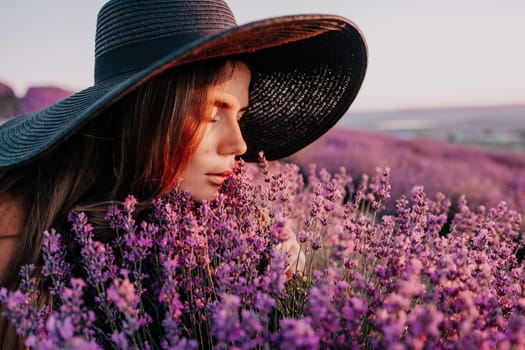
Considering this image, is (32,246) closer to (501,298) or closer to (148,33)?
(148,33)

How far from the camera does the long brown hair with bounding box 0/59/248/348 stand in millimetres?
1519

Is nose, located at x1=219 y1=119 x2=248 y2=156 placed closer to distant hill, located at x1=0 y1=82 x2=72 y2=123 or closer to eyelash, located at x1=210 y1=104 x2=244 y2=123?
eyelash, located at x1=210 y1=104 x2=244 y2=123

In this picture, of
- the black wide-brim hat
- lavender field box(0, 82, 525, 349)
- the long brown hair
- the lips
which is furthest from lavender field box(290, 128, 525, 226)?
the long brown hair

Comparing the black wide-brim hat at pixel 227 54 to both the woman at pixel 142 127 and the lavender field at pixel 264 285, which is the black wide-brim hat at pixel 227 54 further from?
the lavender field at pixel 264 285

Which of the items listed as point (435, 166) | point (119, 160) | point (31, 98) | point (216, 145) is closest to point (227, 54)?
point (216, 145)

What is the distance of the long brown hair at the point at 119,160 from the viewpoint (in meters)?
1.52

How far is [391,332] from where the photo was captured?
65cm

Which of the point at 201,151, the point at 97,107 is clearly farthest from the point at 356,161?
the point at 97,107

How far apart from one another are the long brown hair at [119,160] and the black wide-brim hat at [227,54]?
0.36 ft

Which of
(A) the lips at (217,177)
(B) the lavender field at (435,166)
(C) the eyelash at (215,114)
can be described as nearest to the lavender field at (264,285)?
(A) the lips at (217,177)

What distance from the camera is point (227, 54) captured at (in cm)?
149

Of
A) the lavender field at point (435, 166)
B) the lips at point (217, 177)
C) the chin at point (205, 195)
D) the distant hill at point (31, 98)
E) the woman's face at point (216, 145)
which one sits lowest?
the lavender field at point (435, 166)

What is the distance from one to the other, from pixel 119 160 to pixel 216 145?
1.45ft

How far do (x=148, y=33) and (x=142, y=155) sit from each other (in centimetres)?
44
